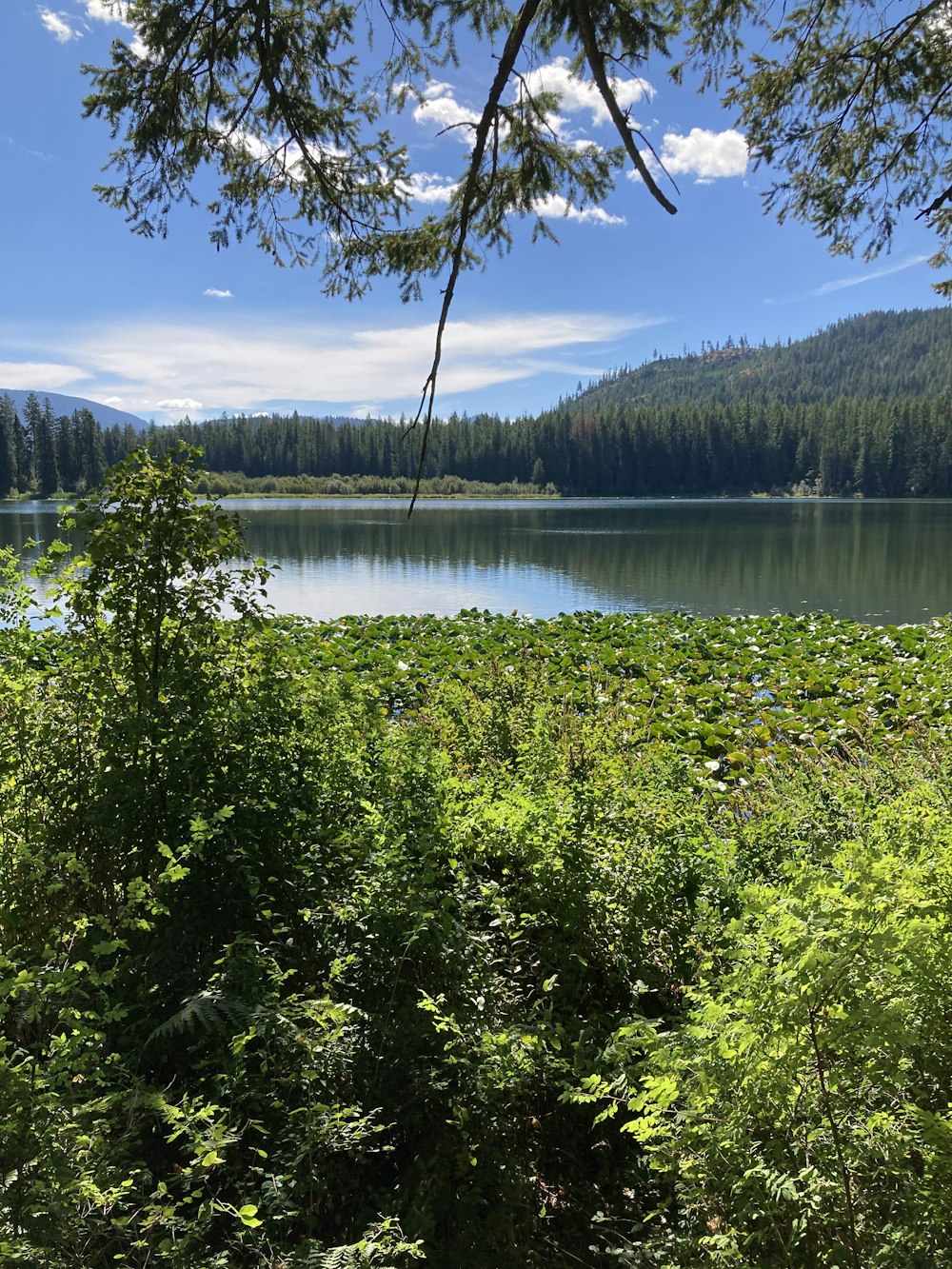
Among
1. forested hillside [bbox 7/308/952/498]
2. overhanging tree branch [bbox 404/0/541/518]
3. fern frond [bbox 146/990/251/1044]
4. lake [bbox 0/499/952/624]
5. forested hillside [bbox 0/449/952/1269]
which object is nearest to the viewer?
forested hillside [bbox 0/449/952/1269]

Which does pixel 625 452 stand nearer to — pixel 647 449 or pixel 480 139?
pixel 647 449

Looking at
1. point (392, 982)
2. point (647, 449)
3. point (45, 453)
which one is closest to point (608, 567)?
point (392, 982)

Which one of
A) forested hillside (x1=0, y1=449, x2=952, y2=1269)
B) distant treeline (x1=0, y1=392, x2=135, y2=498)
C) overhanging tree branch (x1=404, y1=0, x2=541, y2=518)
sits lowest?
forested hillside (x1=0, y1=449, x2=952, y2=1269)

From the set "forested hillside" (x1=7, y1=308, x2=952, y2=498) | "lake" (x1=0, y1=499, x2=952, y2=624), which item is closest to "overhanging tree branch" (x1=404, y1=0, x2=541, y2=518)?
"lake" (x1=0, y1=499, x2=952, y2=624)

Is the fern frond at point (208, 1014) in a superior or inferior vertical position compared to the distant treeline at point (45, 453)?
inferior

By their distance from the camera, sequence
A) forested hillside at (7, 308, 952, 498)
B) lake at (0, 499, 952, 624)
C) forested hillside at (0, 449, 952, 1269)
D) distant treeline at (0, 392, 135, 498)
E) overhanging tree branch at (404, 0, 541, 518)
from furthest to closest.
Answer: forested hillside at (7, 308, 952, 498) → distant treeline at (0, 392, 135, 498) → lake at (0, 499, 952, 624) → overhanging tree branch at (404, 0, 541, 518) → forested hillside at (0, 449, 952, 1269)

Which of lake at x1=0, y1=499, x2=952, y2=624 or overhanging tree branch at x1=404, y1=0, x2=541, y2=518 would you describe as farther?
lake at x1=0, y1=499, x2=952, y2=624

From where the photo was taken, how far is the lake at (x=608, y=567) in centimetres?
1841

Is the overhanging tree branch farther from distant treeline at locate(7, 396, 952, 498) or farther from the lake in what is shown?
distant treeline at locate(7, 396, 952, 498)

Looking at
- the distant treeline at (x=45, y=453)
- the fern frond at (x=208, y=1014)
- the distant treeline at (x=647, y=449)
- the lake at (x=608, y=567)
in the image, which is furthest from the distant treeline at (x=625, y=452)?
the fern frond at (x=208, y=1014)

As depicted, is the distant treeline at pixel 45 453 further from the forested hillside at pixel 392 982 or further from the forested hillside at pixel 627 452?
the forested hillside at pixel 392 982

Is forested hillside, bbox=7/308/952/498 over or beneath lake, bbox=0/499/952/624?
over

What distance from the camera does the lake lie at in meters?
18.4

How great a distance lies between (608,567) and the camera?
25.4 metres
